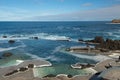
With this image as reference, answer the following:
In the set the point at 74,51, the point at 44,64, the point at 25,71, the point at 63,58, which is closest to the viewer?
the point at 25,71

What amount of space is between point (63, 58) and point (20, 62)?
8.04 metres

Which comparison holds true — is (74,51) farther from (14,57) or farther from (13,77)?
(13,77)

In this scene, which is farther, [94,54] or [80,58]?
[94,54]

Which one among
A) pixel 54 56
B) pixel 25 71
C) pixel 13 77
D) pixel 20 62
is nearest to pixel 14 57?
pixel 20 62

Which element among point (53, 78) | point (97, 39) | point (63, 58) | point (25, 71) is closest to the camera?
point (53, 78)

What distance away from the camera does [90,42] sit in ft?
199

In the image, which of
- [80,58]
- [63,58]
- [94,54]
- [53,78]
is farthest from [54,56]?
[53,78]

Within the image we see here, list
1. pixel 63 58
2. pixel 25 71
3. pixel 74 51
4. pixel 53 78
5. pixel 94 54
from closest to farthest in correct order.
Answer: pixel 53 78 < pixel 25 71 < pixel 63 58 < pixel 94 54 < pixel 74 51

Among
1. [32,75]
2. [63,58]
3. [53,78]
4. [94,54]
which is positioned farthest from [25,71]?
[94,54]

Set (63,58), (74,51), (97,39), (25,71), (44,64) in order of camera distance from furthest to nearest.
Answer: (97,39), (74,51), (63,58), (44,64), (25,71)

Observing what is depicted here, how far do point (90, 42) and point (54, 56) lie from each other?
20.9 metres

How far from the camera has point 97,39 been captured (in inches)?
2355

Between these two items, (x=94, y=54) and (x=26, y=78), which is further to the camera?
(x=94, y=54)

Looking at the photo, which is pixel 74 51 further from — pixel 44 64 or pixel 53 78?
pixel 53 78
